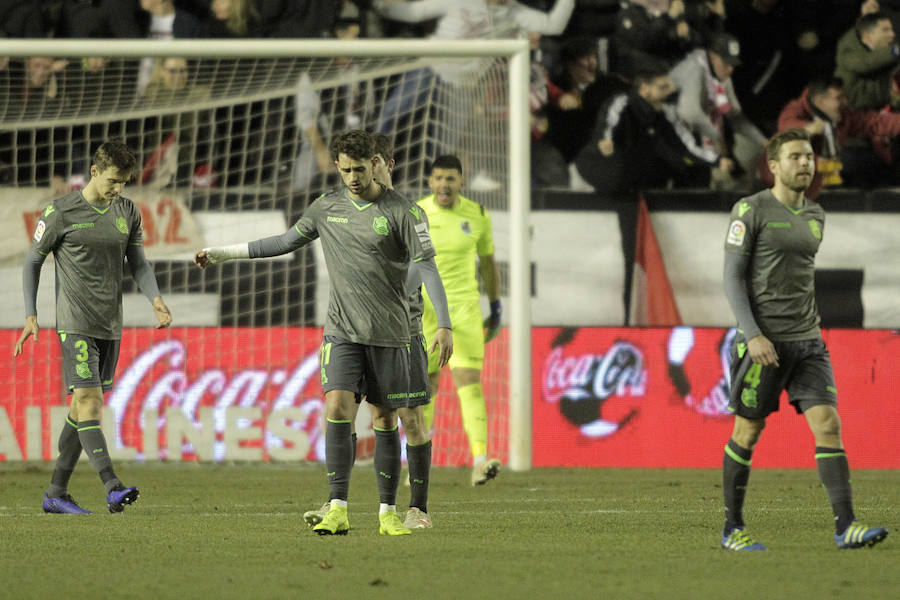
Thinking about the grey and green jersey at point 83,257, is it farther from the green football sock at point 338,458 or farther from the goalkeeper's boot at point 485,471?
the goalkeeper's boot at point 485,471

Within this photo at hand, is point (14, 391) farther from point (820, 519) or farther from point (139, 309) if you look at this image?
point (820, 519)

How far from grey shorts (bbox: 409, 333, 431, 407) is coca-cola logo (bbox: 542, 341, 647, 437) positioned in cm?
471

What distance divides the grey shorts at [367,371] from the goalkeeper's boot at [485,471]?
8.37 ft

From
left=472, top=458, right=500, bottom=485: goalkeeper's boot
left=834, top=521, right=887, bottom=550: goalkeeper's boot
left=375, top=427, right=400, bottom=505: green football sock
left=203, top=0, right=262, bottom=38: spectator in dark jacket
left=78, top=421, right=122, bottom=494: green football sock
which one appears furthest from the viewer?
left=203, top=0, right=262, bottom=38: spectator in dark jacket

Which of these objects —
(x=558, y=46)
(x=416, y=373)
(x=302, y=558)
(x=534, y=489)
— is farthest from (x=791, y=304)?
(x=558, y=46)

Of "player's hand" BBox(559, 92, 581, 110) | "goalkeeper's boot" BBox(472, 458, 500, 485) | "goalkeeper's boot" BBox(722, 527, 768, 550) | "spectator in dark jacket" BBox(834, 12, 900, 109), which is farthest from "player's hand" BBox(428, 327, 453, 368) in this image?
"spectator in dark jacket" BBox(834, 12, 900, 109)

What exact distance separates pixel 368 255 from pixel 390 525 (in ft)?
4.09

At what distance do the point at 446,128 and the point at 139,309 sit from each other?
9.98 feet

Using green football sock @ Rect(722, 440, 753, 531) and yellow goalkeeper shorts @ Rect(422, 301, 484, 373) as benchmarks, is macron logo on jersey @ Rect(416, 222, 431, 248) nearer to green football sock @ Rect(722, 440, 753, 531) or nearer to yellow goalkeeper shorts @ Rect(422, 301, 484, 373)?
green football sock @ Rect(722, 440, 753, 531)

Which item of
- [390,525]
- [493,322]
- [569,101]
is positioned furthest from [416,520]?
[569,101]

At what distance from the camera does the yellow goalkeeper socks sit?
9.53 meters

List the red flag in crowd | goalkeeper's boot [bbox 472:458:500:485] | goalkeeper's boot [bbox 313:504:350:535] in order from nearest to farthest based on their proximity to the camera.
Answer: goalkeeper's boot [bbox 313:504:350:535] < goalkeeper's boot [bbox 472:458:500:485] < the red flag in crowd

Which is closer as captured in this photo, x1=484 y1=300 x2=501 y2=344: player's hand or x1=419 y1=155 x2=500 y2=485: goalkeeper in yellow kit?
x1=419 y1=155 x2=500 y2=485: goalkeeper in yellow kit

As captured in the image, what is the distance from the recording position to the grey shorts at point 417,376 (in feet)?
21.6
